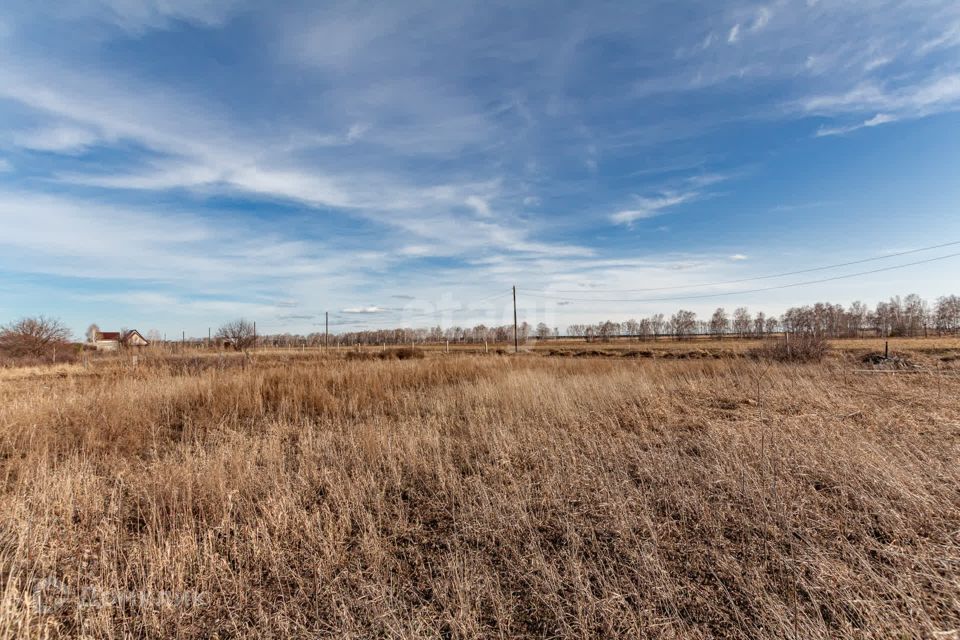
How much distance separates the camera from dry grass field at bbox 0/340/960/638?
8.68ft

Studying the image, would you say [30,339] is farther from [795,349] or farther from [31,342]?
[795,349]

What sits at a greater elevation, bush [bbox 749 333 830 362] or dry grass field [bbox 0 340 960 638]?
bush [bbox 749 333 830 362]

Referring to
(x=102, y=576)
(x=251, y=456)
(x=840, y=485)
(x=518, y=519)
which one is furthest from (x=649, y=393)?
(x=102, y=576)

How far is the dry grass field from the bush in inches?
454

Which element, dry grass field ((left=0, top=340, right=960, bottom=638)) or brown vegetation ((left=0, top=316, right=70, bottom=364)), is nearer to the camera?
dry grass field ((left=0, top=340, right=960, bottom=638))

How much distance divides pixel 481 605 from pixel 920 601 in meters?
2.83

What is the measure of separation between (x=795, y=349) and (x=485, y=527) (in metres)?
20.4

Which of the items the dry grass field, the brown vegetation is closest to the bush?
the dry grass field

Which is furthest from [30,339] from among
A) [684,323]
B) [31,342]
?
[684,323]

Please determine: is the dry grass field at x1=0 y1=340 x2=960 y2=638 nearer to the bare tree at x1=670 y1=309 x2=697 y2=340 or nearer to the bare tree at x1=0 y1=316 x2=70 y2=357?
the bare tree at x1=0 y1=316 x2=70 y2=357

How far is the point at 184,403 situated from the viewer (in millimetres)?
8578

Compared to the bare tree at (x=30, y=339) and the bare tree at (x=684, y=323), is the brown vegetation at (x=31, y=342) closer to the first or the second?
the bare tree at (x=30, y=339)

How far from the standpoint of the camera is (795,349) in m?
18.4

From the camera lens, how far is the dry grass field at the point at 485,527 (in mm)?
2646
